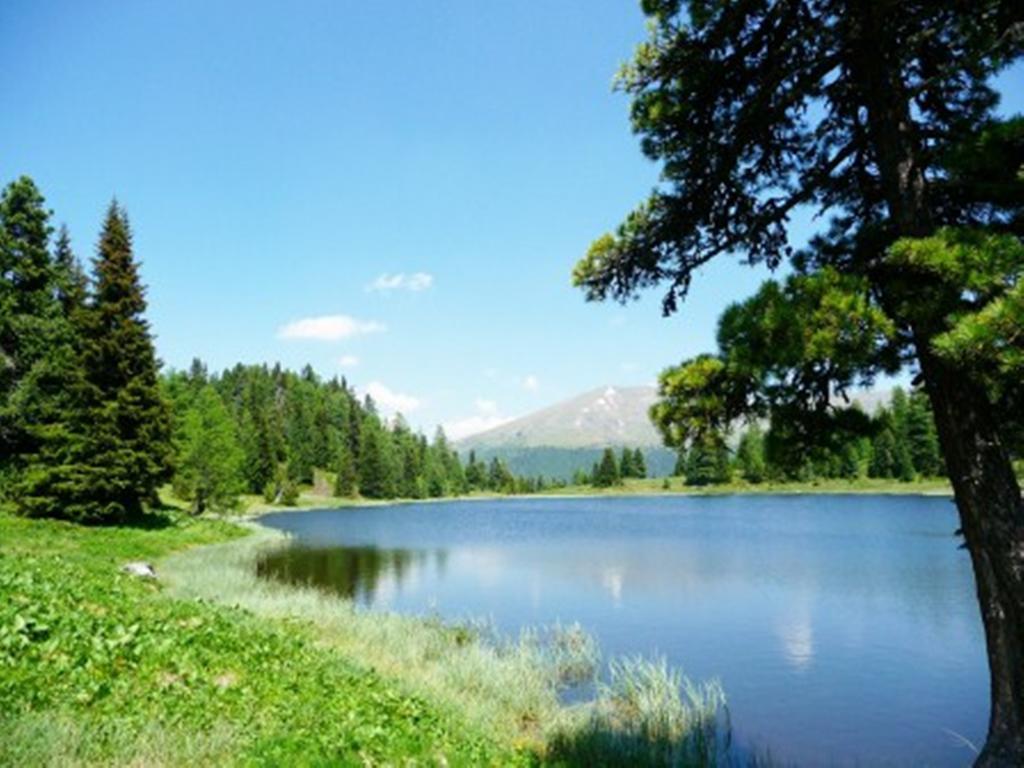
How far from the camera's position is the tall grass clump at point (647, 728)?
37.3ft

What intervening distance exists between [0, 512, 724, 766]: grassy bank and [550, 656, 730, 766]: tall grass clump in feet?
0.15

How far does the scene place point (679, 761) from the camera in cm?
1177

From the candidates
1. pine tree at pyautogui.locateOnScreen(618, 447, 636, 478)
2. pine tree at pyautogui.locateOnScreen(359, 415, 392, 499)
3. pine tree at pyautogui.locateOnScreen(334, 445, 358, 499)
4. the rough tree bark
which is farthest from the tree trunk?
pine tree at pyautogui.locateOnScreen(618, 447, 636, 478)

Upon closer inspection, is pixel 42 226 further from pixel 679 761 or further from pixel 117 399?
pixel 679 761

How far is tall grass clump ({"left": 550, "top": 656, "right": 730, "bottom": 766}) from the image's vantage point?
37.3 feet

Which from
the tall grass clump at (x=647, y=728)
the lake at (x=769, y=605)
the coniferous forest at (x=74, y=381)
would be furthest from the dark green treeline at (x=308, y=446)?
the tall grass clump at (x=647, y=728)

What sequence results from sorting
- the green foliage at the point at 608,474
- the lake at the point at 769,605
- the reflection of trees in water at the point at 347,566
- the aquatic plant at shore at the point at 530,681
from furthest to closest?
the green foliage at the point at 608,474 < the reflection of trees in water at the point at 347,566 < the lake at the point at 769,605 < the aquatic plant at shore at the point at 530,681

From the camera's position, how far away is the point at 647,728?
43.2 ft

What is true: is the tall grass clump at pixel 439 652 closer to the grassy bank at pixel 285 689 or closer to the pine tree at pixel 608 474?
the grassy bank at pixel 285 689

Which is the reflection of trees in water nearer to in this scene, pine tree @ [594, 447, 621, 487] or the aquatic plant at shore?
the aquatic plant at shore

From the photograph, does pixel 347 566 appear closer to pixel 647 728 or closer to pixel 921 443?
pixel 647 728

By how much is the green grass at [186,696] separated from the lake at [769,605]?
774cm

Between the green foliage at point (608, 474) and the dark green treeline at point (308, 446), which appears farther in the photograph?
the green foliage at point (608, 474)

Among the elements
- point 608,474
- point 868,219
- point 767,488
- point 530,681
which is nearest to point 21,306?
point 530,681
